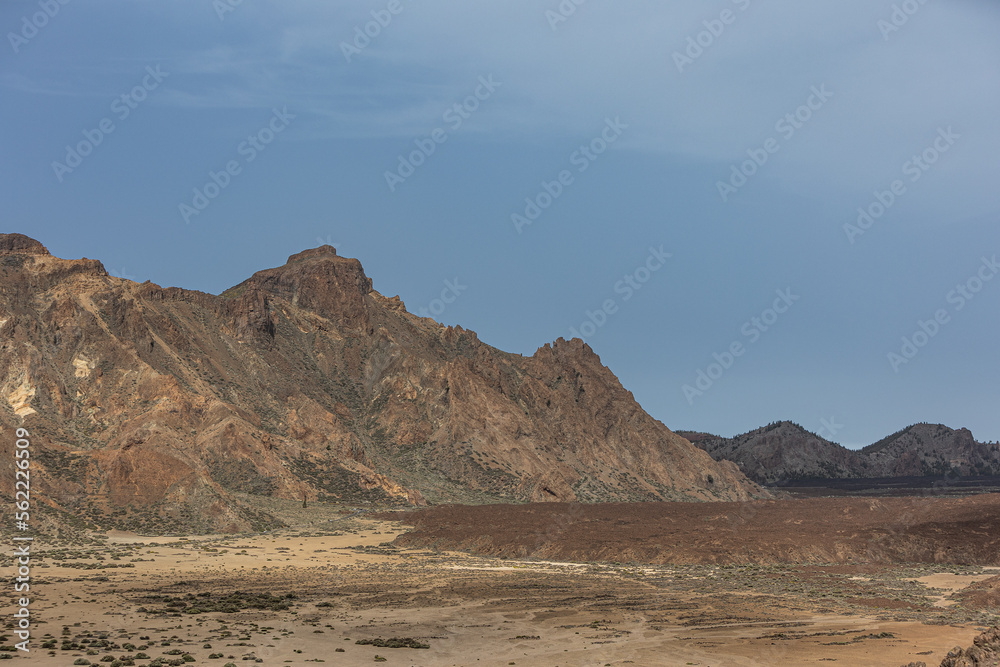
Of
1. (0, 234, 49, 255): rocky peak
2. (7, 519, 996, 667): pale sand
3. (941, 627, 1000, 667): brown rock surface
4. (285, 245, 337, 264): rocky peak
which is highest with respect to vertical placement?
(285, 245, 337, 264): rocky peak

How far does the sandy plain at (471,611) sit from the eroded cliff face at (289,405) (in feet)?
64.6

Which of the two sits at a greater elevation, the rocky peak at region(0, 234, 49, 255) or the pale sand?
the rocky peak at region(0, 234, 49, 255)

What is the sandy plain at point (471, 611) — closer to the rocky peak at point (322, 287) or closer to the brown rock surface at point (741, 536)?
the brown rock surface at point (741, 536)

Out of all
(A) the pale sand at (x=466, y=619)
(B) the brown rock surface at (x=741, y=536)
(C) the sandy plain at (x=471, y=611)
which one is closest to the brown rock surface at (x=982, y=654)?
(C) the sandy plain at (x=471, y=611)

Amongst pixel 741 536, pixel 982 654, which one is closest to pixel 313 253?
pixel 741 536

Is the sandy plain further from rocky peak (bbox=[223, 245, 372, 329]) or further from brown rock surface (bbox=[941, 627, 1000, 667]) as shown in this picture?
rocky peak (bbox=[223, 245, 372, 329])

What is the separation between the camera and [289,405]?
126 meters

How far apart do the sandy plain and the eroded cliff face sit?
776 inches

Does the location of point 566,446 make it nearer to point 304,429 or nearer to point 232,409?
point 304,429

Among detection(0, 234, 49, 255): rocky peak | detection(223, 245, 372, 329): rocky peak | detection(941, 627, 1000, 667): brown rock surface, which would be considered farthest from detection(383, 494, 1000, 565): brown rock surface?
detection(223, 245, 372, 329): rocky peak

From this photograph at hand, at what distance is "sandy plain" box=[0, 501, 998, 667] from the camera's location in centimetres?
3266

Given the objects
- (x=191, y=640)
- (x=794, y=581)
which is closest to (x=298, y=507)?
(x=794, y=581)

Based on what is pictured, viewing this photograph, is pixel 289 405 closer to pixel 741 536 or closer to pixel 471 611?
pixel 741 536

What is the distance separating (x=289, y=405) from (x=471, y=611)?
87.3m
